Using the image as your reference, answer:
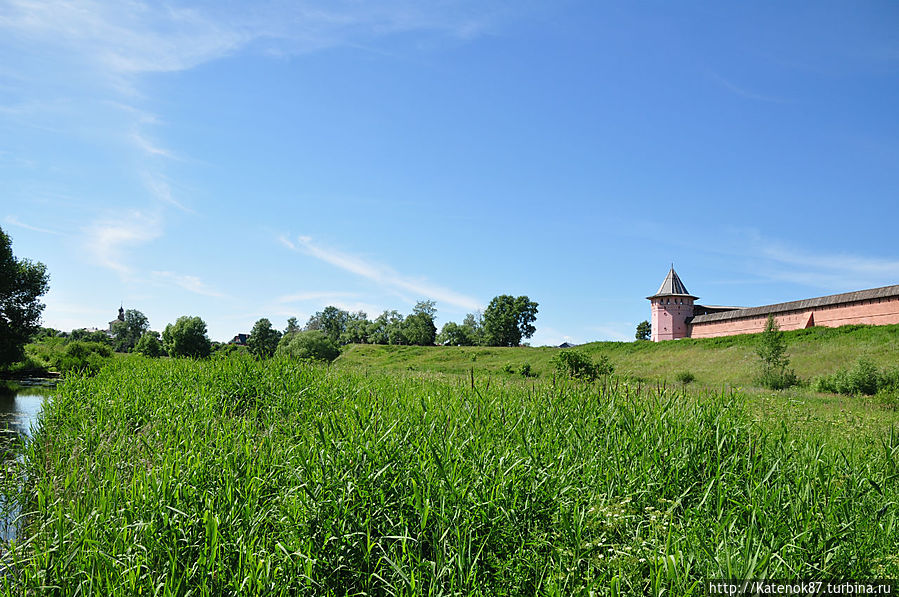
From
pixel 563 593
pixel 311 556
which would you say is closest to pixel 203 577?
pixel 311 556

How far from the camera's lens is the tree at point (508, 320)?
6625 cm

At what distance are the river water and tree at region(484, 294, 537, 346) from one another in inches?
1906

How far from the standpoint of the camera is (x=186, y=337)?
54.7 meters

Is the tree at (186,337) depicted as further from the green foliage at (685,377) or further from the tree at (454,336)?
the green foliage at (685,377)

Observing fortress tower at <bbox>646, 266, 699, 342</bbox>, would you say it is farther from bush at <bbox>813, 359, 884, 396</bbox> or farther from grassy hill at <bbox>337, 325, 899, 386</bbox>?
bush at <bbox>813, 359, 884, 396</bbox>

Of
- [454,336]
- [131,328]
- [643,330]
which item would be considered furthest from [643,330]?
[131,328]

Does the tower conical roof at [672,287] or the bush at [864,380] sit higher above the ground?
the tower conical roof at [672,287]

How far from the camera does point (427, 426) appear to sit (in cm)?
473

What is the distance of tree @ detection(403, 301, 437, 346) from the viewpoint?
69.3 meters

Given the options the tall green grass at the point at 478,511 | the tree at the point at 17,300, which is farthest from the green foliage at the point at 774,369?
the tree at the point at 17,300

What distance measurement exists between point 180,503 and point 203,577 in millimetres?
1030

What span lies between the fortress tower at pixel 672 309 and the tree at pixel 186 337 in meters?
43.6

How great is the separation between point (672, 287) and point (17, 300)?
45575 millimetres

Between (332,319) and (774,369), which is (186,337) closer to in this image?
(332,319)
